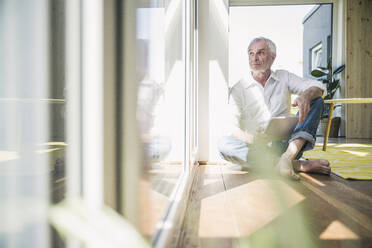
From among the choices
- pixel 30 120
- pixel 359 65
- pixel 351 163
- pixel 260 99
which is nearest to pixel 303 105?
pixel 260 99

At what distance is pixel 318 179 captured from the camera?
5.08 ft

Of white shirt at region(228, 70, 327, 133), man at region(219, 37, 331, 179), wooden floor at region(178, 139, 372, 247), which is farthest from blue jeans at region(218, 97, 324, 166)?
wooden floor at region(178, 139, 372, 247)

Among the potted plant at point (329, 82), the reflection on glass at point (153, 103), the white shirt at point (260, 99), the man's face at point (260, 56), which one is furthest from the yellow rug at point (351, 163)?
the potted plant at point (329, 82)

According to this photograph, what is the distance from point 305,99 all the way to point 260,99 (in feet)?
0.91

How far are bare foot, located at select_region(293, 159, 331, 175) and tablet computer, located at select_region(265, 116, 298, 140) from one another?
0.56ft

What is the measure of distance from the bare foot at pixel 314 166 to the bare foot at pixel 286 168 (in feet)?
0.59

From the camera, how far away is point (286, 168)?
157 centimetres

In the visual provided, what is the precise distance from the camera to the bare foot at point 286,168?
1.53 metres

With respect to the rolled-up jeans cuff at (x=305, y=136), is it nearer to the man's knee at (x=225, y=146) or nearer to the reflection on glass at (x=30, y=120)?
the man's knee at (x=225, y=146)

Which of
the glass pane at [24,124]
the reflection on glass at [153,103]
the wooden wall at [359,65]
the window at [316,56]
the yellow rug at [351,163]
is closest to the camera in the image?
the glass pane at [24,124]

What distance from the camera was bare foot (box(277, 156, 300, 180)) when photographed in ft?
5.02

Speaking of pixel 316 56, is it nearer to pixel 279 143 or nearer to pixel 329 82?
pixel 329 82

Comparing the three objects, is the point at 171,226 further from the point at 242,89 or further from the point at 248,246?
the point at 242,89

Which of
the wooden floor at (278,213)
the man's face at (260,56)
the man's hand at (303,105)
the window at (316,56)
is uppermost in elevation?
the window at (316,56)
